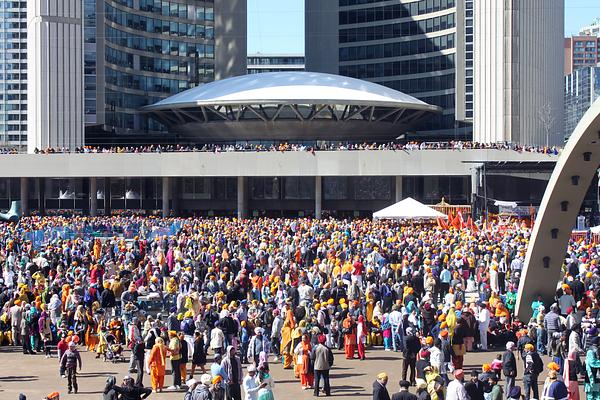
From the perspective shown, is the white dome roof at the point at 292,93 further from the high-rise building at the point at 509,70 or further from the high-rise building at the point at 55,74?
the high-rise building at the point at 55,74

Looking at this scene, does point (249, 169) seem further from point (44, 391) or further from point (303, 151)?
point (44, 391)

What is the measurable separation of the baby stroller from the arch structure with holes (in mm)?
8083

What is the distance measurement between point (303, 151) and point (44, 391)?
49.5 m

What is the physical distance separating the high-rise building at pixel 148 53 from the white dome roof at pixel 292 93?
591 centimetres

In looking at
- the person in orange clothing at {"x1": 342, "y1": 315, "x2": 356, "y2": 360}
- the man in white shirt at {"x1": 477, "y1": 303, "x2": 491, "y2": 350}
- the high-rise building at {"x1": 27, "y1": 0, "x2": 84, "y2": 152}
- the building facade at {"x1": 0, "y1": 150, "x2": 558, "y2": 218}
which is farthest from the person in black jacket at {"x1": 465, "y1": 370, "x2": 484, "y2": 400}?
the high-rise building at {"x1": 27, "y1": 0, "x2": 84, "y2": 152}

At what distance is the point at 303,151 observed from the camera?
6588 centimetres

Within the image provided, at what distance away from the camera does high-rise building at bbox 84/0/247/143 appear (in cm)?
8200

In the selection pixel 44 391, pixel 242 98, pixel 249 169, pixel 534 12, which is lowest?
pixel 44 391

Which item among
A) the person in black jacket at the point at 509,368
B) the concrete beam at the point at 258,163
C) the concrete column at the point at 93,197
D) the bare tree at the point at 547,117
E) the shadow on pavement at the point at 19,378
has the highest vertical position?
the bare tree at the point at 547,117

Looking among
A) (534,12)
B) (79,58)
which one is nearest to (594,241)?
(534,12)

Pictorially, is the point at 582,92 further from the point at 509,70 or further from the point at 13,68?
the point at 509,70

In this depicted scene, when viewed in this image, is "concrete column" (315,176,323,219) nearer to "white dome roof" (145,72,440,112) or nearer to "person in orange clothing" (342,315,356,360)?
"white dome roof" (145,72,440,112)

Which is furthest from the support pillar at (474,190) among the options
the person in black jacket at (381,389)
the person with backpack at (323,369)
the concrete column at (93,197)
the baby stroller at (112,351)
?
the person in black jacket at (381,389)

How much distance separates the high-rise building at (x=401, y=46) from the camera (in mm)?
88000
